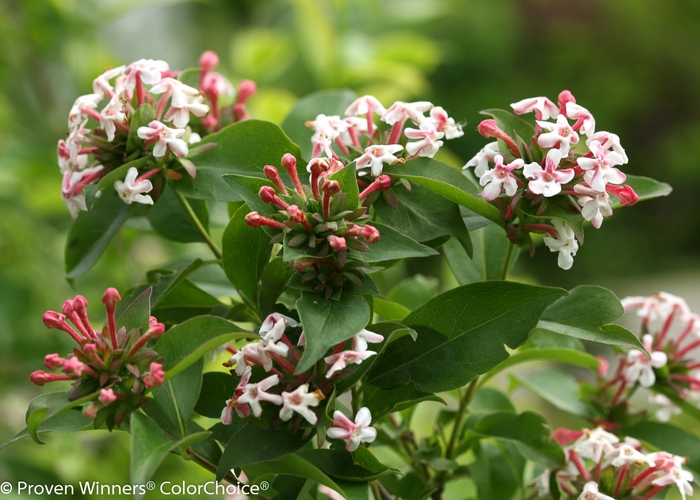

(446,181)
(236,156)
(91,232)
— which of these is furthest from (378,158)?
(91,232)

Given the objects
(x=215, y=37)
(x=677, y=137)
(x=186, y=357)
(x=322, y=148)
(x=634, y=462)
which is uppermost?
(x=322, y=148)

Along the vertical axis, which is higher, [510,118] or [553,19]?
[510,118]

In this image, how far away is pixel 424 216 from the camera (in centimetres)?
67

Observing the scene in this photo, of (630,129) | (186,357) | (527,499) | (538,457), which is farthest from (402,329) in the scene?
(630,129)

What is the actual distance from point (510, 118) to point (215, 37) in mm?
6880

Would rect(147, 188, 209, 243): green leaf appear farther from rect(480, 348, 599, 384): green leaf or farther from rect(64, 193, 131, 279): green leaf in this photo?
rect(480, 348, 599, 384): green leaf

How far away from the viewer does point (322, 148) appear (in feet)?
2.15

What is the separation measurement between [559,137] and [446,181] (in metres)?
0.10

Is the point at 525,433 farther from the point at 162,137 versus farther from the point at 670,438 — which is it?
the point at 162,137

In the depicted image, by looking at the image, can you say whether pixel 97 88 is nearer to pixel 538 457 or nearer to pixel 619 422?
pixel 538 457

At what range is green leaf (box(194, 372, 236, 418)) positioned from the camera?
2.14 feet

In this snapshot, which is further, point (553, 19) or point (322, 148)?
point (553, 19)

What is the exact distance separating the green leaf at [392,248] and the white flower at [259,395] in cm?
12

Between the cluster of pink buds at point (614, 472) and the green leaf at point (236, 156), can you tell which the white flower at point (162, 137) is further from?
the cluster of pink buds at point (614, 472)
